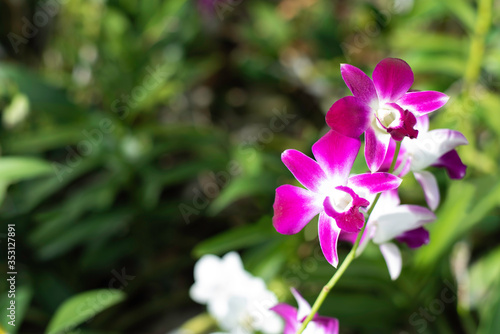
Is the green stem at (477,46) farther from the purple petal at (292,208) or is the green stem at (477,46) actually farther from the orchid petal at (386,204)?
the purple petal at (292,208)

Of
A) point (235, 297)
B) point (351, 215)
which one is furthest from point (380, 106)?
point (235, 297)

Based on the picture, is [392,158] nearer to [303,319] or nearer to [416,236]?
[416,236]

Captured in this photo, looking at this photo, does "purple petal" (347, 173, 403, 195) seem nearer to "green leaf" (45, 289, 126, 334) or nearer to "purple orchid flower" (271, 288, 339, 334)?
"purple orchid flower" (271, 288, 339, 334)

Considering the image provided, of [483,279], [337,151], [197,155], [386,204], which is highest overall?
[197,155]

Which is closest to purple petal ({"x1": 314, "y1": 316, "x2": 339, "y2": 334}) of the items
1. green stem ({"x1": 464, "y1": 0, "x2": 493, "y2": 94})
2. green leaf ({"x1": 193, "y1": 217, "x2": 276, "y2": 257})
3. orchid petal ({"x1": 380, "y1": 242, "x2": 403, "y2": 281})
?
orchid petal ({"x1": 380, "y1": 242, "x2": 403, "y2": 281})

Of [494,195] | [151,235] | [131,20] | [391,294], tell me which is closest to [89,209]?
[151,235]

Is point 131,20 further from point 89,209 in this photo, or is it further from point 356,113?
point 356,113
